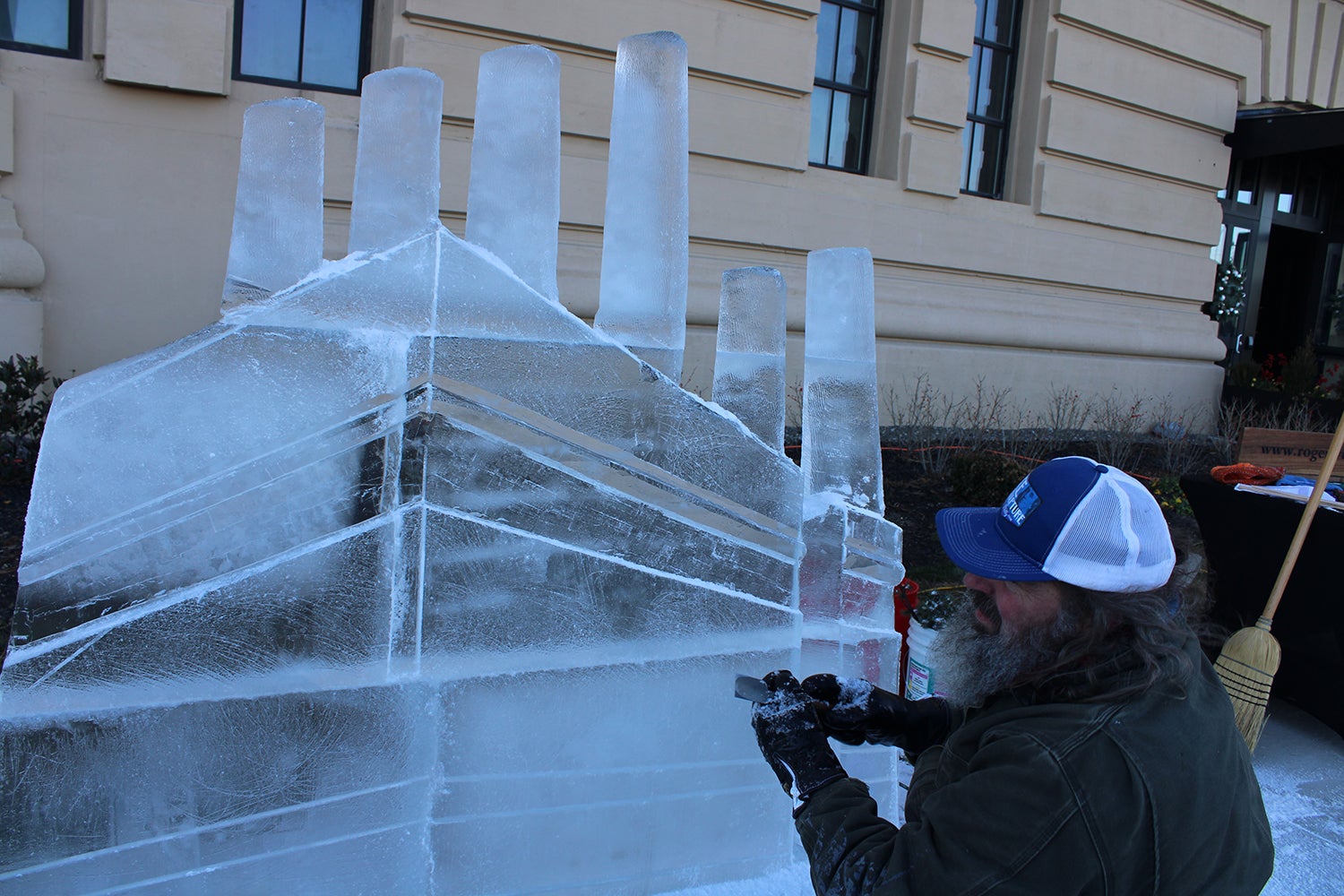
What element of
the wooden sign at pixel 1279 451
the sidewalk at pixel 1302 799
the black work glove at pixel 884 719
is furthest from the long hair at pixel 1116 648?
the wooden sign at pixel 1279 451

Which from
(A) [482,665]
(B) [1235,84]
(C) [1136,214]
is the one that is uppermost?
(B) [1235,84]

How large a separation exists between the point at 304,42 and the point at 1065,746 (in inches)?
249

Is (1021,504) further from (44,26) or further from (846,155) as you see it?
(846,155)

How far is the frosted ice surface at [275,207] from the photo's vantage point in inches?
85.0

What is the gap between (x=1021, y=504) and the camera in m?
1.63

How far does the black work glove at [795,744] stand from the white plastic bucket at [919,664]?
3.87 ft

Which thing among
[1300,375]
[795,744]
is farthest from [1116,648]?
[1300,375]

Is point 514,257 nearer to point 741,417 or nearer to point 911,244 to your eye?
point 741,417

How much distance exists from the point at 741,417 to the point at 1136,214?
909 centimetres

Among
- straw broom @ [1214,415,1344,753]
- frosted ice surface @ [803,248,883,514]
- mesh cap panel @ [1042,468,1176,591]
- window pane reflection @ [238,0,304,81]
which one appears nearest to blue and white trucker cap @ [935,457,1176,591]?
mesh cap panel @ [1042,468,1176,591]

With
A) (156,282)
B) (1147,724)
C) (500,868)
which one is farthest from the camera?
(156,282)

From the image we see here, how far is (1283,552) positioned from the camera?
3.79m

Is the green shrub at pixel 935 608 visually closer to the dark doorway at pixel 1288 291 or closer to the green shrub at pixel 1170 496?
the green shrub at pixel 1170 496

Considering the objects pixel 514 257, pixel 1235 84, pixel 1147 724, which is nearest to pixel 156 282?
pixel 514 257
